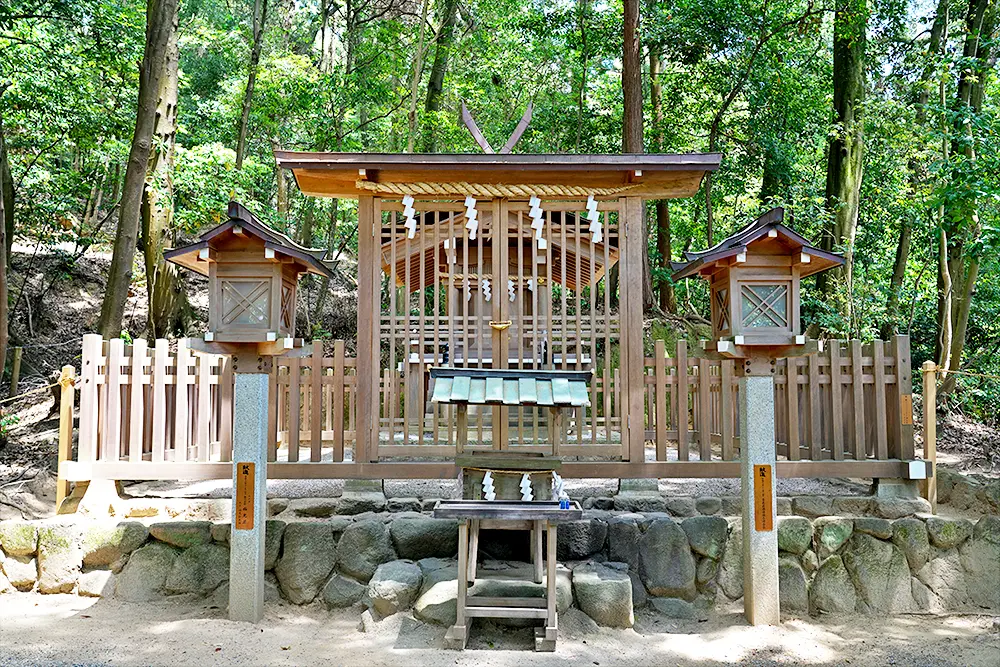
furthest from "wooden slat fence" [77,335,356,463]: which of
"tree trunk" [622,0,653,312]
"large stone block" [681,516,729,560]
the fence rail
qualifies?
"tree trunk" [622,0,653,312]

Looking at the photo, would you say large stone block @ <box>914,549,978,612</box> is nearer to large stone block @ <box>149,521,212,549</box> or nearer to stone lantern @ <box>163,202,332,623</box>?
stone lantern @ <box>163,202,332,623</box>

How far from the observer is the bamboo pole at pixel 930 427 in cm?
697

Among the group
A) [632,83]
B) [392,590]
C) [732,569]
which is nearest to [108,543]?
[392,590]

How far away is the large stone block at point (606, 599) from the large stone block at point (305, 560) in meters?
Result: 2.50

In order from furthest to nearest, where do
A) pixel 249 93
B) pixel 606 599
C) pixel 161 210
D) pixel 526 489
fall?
pixel 249 93
pixel 161 210
pixel 606 599
pixel 526 489

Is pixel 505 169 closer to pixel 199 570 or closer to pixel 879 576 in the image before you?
pixel 199 570

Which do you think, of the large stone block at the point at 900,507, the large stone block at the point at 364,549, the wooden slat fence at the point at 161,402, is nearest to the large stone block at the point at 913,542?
the large stone block at the point at 900,507

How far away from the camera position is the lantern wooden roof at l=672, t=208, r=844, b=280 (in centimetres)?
590

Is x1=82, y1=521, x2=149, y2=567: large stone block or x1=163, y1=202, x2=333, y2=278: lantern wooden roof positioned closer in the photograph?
x1=163, y1=202, x2=333, y2=278: lantern wooden roof

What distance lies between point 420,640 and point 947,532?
538 centimetres

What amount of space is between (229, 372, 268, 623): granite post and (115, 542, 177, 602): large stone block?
1145 millimetres

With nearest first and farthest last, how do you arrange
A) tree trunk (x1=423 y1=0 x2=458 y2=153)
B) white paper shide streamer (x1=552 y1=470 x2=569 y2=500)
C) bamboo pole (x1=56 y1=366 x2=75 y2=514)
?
white paper shide streamer (x1=552 y1=470 x2=569 y2=500) < bamboo pole (x1=56 y1=366 x2=75 y2=514) < tree trunk (x1=423 y1=0 x2=458 y2=153)

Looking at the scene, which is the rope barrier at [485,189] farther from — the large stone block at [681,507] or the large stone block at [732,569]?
the large stone block at [732,569]

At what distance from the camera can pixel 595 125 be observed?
17688 mm
